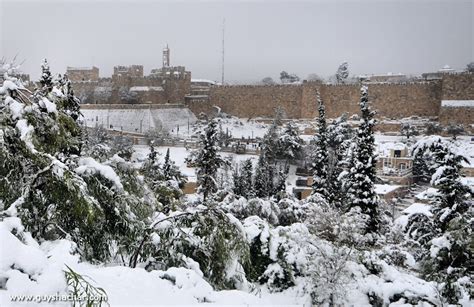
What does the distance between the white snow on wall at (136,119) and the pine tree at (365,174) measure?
26101 mm

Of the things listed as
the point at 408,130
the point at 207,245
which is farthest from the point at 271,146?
the point at 207,245

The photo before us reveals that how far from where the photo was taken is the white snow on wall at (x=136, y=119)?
117ft

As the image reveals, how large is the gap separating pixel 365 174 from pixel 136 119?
96.3 feet

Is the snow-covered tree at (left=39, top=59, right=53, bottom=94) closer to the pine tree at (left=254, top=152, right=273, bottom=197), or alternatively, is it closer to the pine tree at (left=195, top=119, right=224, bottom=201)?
the pine tree at (left=195, top=119, right=224, bottom=201)

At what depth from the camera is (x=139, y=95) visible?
4022 cm

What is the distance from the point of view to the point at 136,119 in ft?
121

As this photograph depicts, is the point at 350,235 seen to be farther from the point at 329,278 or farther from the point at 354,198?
the point at 329,278

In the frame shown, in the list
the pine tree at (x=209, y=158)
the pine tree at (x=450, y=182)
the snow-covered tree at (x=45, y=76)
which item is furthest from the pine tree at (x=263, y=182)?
the pine tree at (x=450, y=182)

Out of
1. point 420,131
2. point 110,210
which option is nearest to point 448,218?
point 110,210

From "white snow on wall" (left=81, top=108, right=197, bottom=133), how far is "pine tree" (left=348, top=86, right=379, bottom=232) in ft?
85.6

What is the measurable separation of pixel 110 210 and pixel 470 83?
1377 inches

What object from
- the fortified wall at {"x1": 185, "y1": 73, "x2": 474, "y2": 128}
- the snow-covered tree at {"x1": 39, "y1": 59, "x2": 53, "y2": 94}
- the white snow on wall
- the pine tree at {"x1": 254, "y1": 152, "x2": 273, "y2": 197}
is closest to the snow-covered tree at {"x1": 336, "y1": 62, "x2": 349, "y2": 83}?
the fortified wall at {"x1": 185, "y1": 73, "x2": 474, "y2": 128}

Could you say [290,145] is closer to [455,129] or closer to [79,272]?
[455,129]

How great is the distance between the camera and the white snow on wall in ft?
117
